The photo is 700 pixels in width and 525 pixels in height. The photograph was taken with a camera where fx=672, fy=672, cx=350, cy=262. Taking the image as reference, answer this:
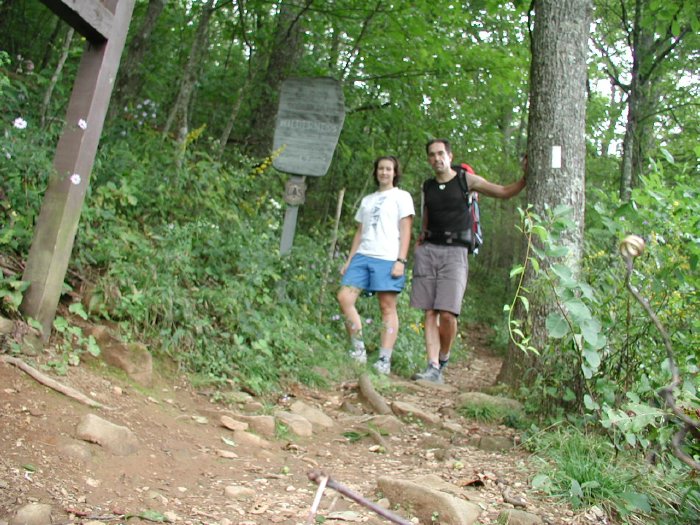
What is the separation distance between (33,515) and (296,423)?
199 centimetres

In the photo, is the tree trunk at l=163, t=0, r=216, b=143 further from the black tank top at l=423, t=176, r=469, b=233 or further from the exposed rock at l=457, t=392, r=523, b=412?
the exposed rock at l=457, t=392, r=523, b=412

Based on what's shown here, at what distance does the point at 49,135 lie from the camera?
16.0ft

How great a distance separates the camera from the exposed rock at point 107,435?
3.04 metres

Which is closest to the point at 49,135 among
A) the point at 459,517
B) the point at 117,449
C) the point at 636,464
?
the point at 117,449

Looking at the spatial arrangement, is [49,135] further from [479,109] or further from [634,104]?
[634,104]

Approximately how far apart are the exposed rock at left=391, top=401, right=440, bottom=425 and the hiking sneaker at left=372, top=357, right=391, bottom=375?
1216 mm

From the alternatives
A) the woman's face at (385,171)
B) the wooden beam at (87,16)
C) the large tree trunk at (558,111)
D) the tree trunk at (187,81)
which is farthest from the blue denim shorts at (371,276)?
the wooden beam at (87,16)

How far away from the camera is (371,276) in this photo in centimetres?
629

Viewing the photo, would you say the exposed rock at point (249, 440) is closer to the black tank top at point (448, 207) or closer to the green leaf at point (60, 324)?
the green leaf at point (60, 324)

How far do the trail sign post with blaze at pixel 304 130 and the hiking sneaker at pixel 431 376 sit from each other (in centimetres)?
194

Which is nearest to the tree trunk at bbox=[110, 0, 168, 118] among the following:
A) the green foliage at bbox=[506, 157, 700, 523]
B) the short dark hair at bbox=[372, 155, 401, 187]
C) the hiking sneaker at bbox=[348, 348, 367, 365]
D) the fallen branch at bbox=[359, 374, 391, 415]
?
the short dark hair at bbox=[372, 155, 401, 187]

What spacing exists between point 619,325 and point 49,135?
4071 millimetres

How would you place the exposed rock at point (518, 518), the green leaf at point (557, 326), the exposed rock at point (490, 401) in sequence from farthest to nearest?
the exposed rock at point (490, 401) → the green leaf at point (557, 326) → the exposed rock at point (518, 518)

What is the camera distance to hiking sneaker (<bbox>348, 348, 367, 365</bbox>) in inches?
244
